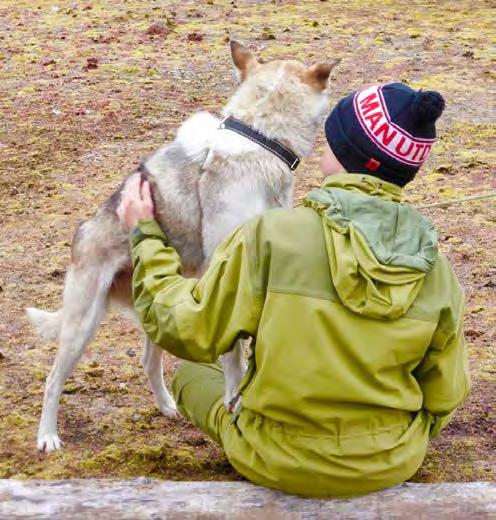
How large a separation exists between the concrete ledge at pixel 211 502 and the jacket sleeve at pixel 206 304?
0.44 metres

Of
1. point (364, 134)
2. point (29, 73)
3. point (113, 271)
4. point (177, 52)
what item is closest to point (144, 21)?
point (177, 52)

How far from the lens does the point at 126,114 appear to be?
351 inches

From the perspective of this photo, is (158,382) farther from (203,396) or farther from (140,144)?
(140,144)

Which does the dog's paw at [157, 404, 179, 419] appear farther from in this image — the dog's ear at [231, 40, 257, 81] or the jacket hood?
the jacket hood

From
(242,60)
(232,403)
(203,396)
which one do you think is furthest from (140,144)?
(232,403)

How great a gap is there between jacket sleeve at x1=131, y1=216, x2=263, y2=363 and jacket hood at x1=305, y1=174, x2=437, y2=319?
0.86 ft

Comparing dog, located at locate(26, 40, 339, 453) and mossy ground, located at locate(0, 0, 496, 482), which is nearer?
dog, located at locate(26, 40, 339, 453)

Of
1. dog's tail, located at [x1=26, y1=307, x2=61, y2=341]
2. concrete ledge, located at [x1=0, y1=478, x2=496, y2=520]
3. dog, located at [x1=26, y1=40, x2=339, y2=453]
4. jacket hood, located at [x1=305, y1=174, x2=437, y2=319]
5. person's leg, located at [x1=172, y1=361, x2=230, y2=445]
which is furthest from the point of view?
dog's tail, located at [x1=26, y1=307, x2=61, y2=341]

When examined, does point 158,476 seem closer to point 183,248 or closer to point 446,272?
point 183,248

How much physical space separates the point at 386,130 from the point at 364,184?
178 millimetres

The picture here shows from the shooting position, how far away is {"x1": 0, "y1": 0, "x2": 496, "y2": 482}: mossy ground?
438 centimetres

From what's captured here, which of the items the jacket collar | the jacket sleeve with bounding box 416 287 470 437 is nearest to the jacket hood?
the jacket collar

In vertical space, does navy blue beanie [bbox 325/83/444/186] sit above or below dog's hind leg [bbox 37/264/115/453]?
above

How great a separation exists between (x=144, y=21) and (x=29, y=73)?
6.93 ft
